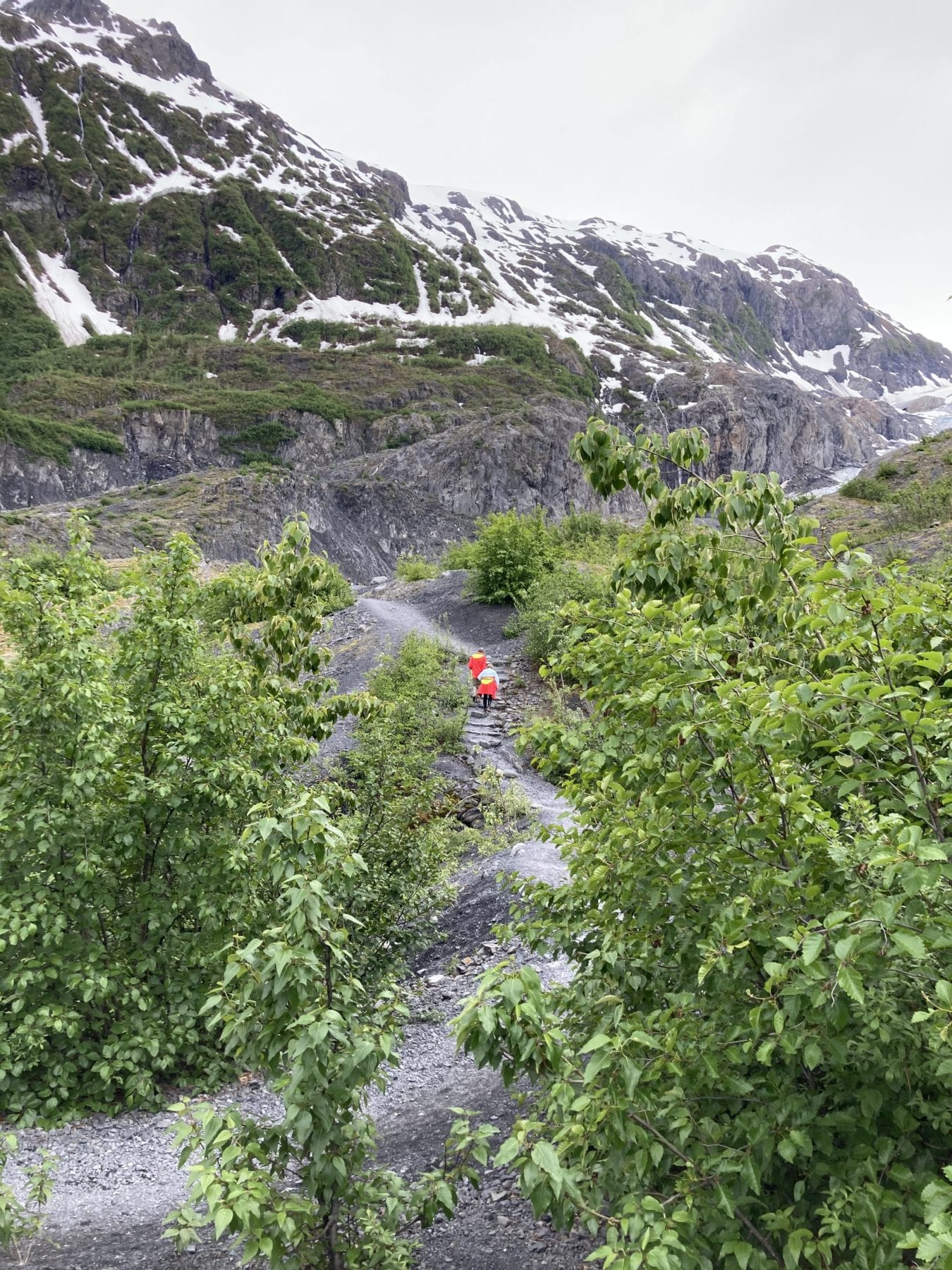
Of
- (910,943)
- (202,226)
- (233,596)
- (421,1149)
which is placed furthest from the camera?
(202,226)

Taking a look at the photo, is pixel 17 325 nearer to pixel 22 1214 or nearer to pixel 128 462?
pixel 128 462

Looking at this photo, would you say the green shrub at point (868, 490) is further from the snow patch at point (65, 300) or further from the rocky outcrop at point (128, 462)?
the snow patch at point (65, 300)

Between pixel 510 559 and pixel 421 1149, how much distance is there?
1635 cm

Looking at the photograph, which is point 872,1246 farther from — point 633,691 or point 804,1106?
point 633,691

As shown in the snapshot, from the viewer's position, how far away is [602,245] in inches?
7810

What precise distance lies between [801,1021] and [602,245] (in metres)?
224

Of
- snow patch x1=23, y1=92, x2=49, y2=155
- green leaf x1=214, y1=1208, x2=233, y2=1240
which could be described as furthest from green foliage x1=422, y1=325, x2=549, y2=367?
green leaf x1=214, y1=1208, x2=233, y2=1240

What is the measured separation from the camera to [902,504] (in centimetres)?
1914

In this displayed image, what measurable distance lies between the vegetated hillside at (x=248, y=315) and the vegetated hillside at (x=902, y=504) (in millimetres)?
32326

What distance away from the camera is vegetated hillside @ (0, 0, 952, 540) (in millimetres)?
71125

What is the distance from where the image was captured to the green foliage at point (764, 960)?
1816 millimetres

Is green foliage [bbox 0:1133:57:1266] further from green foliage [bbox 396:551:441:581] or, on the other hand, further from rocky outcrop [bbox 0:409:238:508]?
rocky outcrop [bbox 0:409:238:508]

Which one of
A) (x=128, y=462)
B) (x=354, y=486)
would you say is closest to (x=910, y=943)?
(x=354, y=486)

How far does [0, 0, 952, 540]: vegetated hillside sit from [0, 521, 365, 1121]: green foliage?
40.4 m
